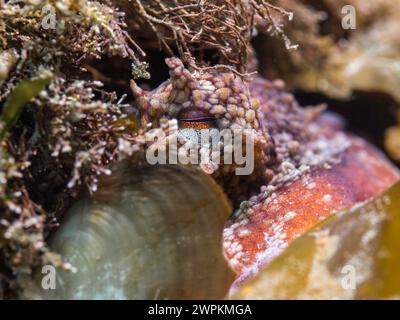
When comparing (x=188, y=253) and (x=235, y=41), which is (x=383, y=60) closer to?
(x=235, y=41)

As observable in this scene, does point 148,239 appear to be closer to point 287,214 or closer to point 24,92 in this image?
point 24,92

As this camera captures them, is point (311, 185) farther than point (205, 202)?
Yes

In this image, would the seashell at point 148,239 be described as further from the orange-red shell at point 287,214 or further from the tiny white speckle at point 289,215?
the tiny white speckle at point 289,215

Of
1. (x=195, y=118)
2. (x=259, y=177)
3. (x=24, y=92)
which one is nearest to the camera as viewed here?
(x=24, y=92)

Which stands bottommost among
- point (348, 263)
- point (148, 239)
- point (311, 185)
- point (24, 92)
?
point (348, 263)

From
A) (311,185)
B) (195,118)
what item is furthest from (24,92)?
(311,185)

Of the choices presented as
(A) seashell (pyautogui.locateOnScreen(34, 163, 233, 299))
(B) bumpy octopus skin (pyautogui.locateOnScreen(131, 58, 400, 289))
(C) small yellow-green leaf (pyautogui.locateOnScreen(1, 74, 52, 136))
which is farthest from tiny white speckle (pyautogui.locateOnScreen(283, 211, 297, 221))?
(C) small yellow-green leaf (pyautogui.locateOnScreen(1, 74, 52, 136))

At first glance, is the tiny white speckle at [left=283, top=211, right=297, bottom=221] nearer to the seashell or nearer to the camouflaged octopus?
the camouflaged octopus
